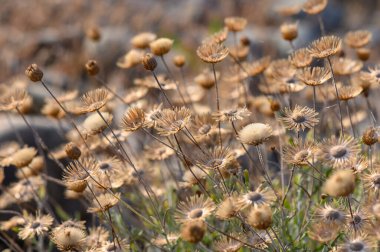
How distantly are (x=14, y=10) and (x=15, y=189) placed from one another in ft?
21.2

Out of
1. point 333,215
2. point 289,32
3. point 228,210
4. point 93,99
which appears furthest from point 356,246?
point 289,32

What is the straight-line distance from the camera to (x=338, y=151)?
1999 mm

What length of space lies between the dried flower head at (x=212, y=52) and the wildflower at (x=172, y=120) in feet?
0.79

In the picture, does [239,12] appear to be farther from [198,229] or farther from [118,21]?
[198,229]

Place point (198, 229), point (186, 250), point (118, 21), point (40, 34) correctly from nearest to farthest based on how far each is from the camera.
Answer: point (198, 229) < point (186, 250) < point (40, 34) < point (118, 21)

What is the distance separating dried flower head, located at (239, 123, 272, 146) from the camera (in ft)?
6.36

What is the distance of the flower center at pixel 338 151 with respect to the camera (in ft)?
6.54

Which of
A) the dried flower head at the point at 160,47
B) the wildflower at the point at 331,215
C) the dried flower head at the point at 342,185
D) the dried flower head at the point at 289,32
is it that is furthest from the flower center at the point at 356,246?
the dried flower head at the point at 289,32

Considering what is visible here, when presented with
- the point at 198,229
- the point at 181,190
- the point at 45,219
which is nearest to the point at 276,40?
the point at 181,190

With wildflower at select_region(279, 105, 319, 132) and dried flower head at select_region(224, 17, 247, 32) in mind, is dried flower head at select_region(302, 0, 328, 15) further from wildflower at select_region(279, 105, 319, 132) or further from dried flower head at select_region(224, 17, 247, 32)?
wildflower at select_region(279, 105, 319, 132)

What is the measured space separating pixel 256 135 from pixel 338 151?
0.29 meters

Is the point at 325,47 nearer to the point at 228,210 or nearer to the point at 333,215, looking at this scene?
the point at 333,215

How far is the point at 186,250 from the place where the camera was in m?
2.55

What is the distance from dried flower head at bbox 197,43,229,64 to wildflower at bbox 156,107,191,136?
9.5 inches
